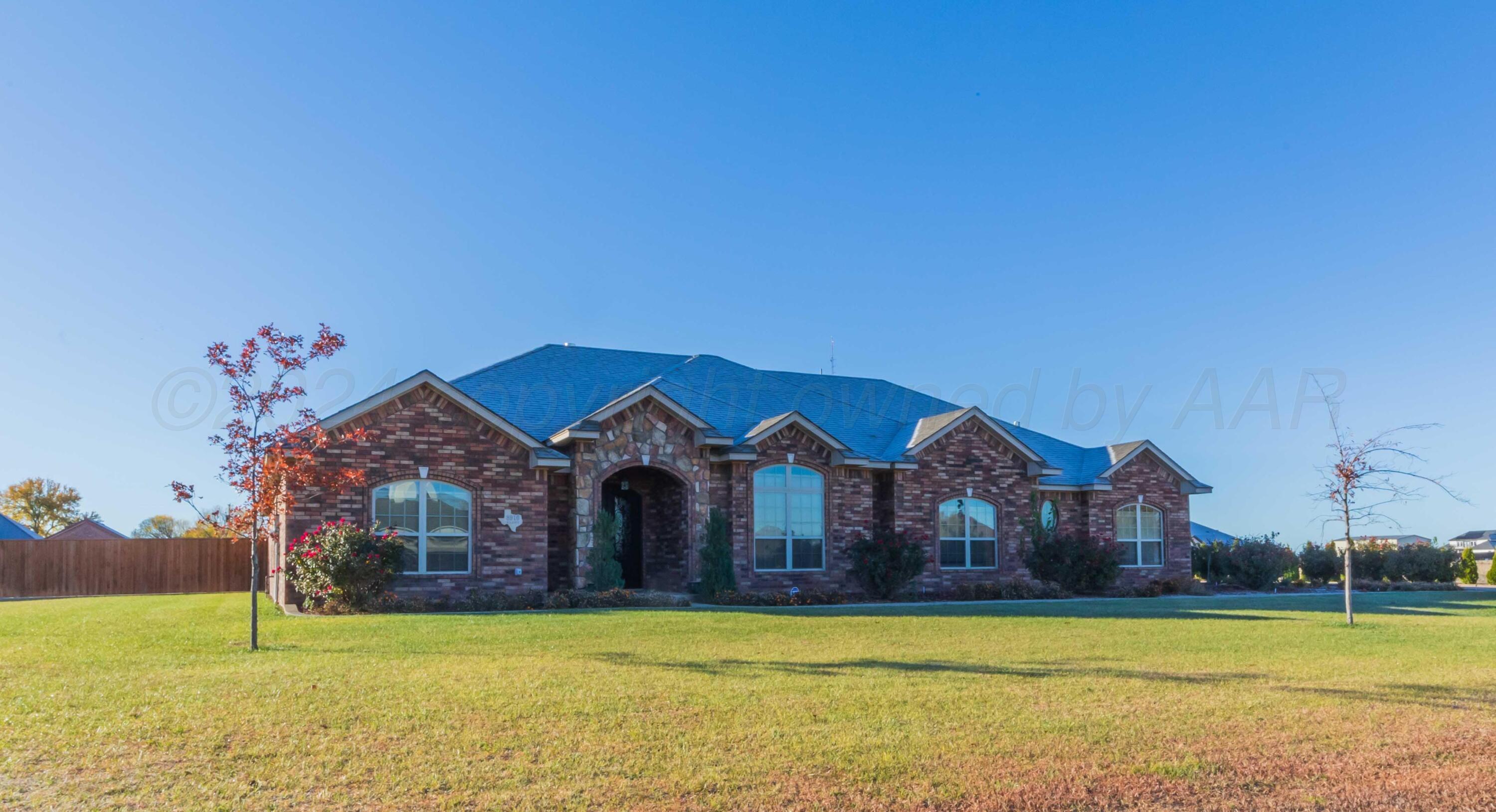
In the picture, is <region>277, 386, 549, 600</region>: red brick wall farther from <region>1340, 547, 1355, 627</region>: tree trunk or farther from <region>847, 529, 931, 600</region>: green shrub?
<region>1340, 547, 1355, 627</region>: tree trunk

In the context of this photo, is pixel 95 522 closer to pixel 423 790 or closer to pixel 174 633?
pixel 174 633

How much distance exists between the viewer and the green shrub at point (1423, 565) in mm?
33562

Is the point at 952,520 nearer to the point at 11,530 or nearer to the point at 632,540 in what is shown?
the point at 632,540

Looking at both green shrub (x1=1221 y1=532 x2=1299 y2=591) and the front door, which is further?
green shrub (x1=1221 y1=532 x2=1299 y2=591)

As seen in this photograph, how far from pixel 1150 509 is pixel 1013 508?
192 inches

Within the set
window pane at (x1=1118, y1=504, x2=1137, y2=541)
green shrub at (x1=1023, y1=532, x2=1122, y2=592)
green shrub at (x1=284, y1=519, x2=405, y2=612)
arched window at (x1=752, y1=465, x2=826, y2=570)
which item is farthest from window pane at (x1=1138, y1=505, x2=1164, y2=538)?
green shrub at (x1=284, y1=519, x2=405, y2=612)

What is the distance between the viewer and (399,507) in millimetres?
20344

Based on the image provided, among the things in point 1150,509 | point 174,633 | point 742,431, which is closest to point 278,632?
point 174,633

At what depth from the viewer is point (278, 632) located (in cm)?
1522

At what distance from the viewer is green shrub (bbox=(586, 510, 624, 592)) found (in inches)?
843

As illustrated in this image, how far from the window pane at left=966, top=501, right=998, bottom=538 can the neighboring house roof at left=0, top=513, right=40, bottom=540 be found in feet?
124

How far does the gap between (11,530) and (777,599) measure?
37.5 m

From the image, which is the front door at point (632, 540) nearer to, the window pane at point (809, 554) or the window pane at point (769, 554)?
the window pane at point (769, 554)

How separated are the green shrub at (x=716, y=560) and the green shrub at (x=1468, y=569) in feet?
90.8
